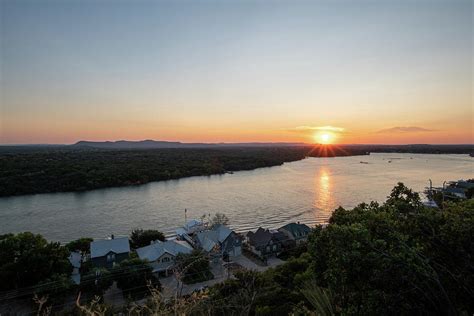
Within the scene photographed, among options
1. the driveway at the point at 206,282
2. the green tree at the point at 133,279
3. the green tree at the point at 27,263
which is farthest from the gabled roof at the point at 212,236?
the green tree at the point at 27,263

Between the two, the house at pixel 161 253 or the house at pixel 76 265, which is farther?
the house at pixel 161 253

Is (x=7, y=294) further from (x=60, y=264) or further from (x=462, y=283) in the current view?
(x=462, y=283)

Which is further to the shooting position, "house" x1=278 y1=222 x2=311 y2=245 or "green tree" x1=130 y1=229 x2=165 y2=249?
"house" x1=278 y1=222 x2=311 y2=245

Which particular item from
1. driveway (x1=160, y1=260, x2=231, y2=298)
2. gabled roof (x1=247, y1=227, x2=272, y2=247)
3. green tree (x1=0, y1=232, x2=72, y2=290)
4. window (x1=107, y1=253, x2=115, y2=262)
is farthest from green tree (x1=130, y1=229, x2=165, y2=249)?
gabled roof (x1=247, y1=227, x2=272, y2=247)

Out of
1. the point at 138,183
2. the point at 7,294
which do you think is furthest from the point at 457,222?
the point at 138,183

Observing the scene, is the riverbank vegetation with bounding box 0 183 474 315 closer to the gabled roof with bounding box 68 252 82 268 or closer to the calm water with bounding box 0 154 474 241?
the gabled roof with bounding box 68 252 82 268

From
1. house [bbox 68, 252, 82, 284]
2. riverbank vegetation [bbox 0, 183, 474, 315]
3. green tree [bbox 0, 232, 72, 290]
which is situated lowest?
house [bbox 68, 252, 82, 284]

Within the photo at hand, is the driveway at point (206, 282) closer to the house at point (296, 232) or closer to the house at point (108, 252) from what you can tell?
the house at point (108, 252)

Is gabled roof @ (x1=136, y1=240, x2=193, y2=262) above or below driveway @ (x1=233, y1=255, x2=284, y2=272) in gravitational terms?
above
